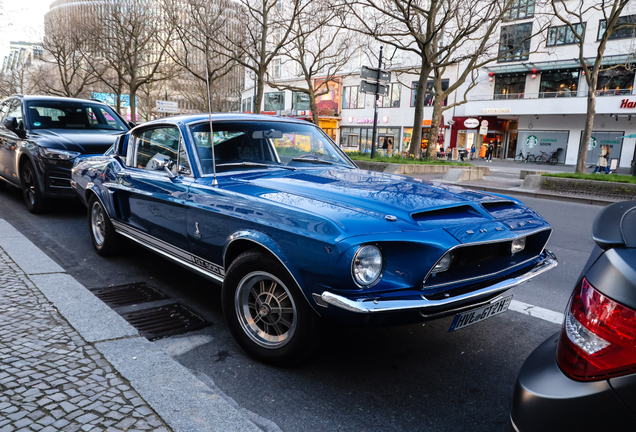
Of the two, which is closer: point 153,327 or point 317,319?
point 317,319

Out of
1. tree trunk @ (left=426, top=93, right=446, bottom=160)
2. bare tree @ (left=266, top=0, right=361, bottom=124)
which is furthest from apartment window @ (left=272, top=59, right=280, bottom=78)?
tree trunk @ (left=426, top=93, right=446, bottom=160)

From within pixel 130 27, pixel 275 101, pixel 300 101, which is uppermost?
pixel 130 27

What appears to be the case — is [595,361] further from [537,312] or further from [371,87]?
[371,87]

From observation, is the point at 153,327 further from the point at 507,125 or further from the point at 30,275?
the point at 507,125

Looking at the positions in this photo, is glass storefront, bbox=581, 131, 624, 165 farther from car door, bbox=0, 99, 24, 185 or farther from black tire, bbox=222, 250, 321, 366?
black tire, bbox=222, 250, 321, 366

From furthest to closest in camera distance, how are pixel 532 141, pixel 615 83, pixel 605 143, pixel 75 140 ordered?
pixel 532 141
pixel 605 143
pixel 615 83
pixel 75 140

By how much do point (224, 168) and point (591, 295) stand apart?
2.89m

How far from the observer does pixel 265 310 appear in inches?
113

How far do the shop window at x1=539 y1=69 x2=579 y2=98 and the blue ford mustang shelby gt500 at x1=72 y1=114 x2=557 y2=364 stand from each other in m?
37.6

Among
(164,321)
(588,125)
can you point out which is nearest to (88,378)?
(164,321)

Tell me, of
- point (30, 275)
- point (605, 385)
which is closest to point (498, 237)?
point (605, 385)

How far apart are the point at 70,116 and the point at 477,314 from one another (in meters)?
7.85

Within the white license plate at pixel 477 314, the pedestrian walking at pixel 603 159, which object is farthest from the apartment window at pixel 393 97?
the white license plate at pixel 477 314

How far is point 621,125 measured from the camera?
1348 inches
